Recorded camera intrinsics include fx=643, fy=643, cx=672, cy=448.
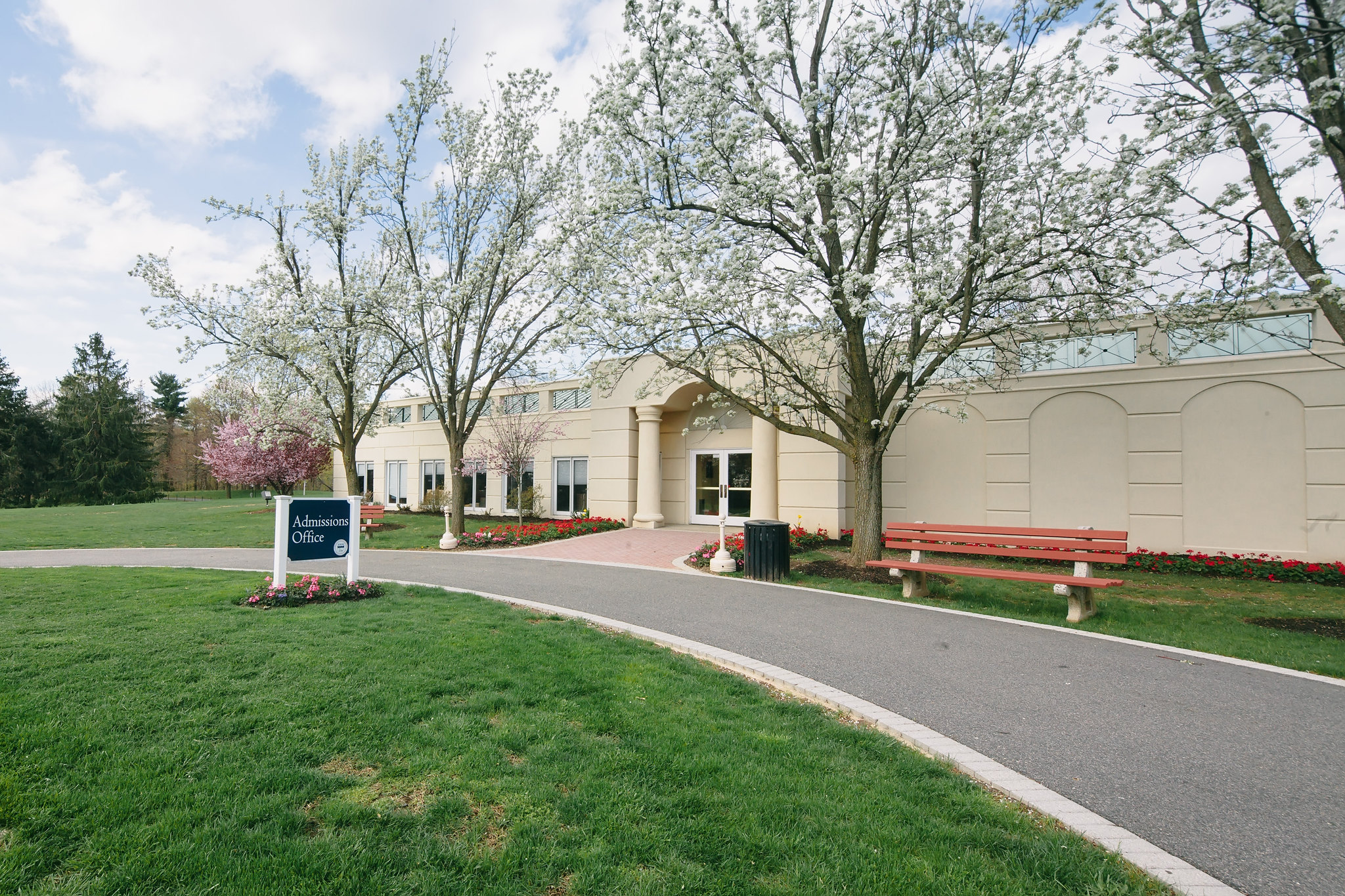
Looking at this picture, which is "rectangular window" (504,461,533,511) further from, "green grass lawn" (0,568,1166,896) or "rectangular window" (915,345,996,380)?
"green grass lawn" (0,568,1166,896)

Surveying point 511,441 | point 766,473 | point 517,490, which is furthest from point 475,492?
point 766,473

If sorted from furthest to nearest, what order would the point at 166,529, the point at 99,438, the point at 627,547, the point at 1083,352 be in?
the point at 99,438 < the point at 166,529 < the point at 627,547 < the point at 1083,352

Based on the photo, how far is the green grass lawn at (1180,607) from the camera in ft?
20.3

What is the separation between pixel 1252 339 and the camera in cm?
1176

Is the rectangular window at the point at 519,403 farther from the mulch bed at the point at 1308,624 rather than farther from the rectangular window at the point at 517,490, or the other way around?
the mulch bed at the point at 1308,624

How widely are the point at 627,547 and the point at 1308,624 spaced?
10.4 metres

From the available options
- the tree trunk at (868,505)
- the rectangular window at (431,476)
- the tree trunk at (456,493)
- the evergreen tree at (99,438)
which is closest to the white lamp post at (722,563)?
the tree trunk at (868,505)

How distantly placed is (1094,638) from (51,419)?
55995 millimetres

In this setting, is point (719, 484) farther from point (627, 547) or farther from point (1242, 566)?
point (1242, 566)

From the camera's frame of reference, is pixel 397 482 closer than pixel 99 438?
Yes

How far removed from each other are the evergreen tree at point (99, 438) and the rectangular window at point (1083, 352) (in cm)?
5085

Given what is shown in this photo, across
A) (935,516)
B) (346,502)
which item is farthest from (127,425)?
(935,516)

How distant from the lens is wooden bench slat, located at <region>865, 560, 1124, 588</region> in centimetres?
712

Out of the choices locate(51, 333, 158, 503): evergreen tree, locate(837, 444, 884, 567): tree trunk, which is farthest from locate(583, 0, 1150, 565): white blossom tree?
locate(51, 333, 158, 503): evergreen tree
